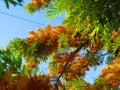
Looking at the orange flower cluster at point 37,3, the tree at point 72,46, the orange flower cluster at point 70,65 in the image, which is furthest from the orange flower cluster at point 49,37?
the orange flower cluster at point 37,3

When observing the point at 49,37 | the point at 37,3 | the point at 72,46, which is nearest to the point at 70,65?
the point at 72,46

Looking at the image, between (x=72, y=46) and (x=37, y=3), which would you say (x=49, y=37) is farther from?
(x=37, y=3)

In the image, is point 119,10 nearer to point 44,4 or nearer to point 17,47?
point 17,47

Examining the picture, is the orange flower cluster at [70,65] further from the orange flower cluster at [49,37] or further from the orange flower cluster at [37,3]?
the orange flower cluster at [37,3]

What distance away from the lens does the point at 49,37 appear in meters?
10.0

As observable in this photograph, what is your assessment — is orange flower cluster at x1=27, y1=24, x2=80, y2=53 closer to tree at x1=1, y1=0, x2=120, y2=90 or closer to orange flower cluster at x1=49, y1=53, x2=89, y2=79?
tree at x1=1, y1=0, x2=120, y2=90

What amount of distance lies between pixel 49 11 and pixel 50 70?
8.07 m

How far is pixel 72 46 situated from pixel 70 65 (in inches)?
37.2

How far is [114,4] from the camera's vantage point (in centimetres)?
259

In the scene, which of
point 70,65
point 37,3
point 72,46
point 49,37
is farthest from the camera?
point 37,3

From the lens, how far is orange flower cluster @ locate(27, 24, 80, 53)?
32.5ft

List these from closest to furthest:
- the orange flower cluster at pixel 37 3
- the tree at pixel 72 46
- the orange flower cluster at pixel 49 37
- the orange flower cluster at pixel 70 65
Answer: the tree at pixel 72 46
the orange flower cluster at pixel 49 37
the orange flower cluster at pixel 70 65
the orange flower cluster at pixel 37 3

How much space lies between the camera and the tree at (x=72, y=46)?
2.49 meters

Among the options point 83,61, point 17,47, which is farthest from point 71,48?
point 17,47
